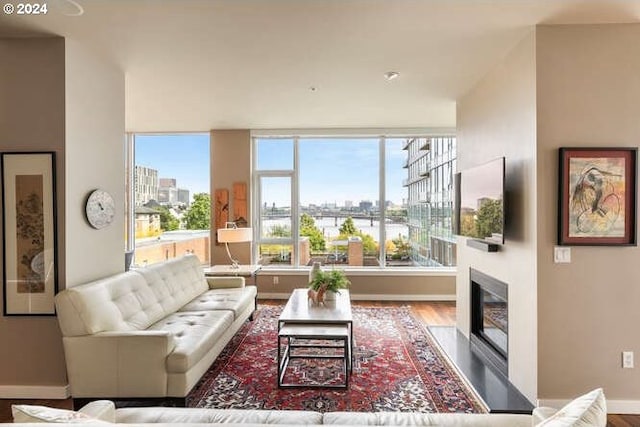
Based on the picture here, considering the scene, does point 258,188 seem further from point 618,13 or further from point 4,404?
point 618,13

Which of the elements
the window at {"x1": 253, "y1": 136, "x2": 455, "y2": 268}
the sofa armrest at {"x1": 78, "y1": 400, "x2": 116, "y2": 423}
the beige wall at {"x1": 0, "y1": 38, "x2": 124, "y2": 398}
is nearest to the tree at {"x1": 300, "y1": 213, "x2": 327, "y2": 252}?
the window at {"x1": 253, "y1": 136, "x2": 455, "y2": 268}

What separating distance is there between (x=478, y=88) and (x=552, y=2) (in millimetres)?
1399

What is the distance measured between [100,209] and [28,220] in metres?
0.50

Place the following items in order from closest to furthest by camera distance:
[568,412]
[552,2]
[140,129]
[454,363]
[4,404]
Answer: [568,412] < [552,2] < [4,404] < [454,363] < [140,129]

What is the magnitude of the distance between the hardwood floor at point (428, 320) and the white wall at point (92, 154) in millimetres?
899

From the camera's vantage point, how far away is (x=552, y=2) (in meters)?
2.28

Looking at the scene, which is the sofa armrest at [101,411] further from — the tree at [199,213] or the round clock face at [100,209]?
the tree at [199,213]

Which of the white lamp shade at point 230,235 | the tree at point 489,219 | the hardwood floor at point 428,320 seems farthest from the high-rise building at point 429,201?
the white lamp shade at point 230,235

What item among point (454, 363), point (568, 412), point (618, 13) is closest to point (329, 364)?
point (454, 363)

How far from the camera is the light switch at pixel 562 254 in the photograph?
254cm

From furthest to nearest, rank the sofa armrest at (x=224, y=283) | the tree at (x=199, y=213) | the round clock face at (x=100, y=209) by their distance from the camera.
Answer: the tree at (x=199, y=213), the sofa armrest at (x=224, y=283), the round clock face at (x=100, y=209)

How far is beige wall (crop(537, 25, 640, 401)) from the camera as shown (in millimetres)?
2527

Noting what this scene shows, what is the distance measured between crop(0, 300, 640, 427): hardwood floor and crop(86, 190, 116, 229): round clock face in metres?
1.39

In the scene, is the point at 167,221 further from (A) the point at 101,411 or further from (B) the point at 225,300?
(A) the point at 101,411
